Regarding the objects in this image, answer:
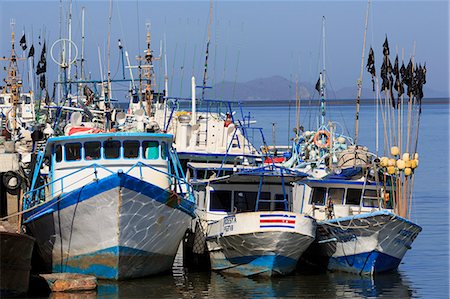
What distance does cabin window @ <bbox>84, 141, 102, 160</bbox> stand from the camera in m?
23.9

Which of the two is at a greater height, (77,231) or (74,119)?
(74,119)

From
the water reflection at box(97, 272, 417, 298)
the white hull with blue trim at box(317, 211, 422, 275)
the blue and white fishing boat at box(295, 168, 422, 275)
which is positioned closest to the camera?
the water reflection at box(97, 272, 417, 298)

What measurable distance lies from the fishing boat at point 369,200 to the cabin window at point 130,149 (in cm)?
495

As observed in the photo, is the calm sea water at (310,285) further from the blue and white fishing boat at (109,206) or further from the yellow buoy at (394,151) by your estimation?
the yellow buoy at (394,151)

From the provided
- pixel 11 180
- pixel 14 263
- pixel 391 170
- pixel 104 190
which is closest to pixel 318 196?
pixel 391 170

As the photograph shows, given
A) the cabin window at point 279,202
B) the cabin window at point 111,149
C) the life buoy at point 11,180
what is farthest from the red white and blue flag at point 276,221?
the life buoy at point 11,180

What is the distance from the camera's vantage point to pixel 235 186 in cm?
2605

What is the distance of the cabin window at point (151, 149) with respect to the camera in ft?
79.5

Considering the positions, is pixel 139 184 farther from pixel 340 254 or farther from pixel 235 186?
pixel 340 254

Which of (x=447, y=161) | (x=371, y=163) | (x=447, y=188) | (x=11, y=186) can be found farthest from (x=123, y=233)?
(x=447, y=161)

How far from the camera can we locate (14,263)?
1972 cm

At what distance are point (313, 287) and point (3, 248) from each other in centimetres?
805

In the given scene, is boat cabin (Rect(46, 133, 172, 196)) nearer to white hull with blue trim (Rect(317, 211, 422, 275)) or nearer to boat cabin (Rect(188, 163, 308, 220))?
boat cabin (Rect(188, 163, 308, 220))

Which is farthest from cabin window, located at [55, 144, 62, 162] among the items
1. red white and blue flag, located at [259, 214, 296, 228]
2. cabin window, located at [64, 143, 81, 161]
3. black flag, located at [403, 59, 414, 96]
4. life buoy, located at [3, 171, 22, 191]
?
black flag, located at [403, 59, 414, 96]
